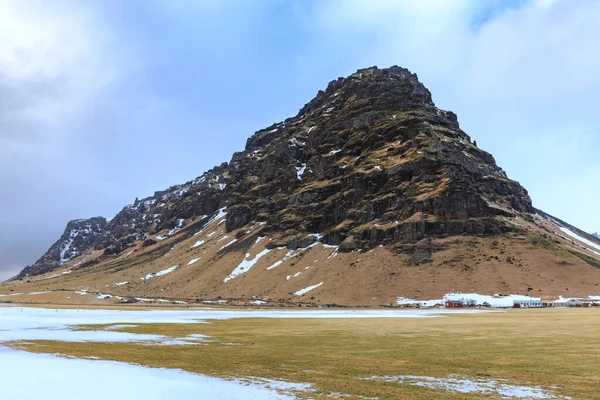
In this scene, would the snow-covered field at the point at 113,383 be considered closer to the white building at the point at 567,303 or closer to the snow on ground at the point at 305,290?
the white building at the point at 567,303

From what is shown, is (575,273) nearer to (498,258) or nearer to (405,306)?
(498,258)

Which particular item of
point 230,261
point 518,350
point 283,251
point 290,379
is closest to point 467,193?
point 283,251

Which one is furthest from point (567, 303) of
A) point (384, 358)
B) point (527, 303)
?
point (384, 358)

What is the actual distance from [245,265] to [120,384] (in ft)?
573

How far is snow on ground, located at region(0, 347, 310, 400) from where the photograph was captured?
55.1 ft

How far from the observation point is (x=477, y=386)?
18.6m

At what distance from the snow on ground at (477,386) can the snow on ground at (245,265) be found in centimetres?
16644

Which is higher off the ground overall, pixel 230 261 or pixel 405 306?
pixel 230 261

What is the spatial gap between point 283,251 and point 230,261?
26936 mm

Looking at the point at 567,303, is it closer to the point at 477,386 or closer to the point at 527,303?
the point at 527,303

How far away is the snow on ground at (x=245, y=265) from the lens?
184100 mm

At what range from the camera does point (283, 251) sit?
192250mm

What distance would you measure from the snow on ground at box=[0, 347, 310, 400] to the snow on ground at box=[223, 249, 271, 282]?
16156 cm

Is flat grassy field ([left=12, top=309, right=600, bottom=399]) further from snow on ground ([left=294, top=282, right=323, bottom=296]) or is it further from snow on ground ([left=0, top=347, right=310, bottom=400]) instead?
snow on ground ([left=294, top=282, right=323, bottom=296])
